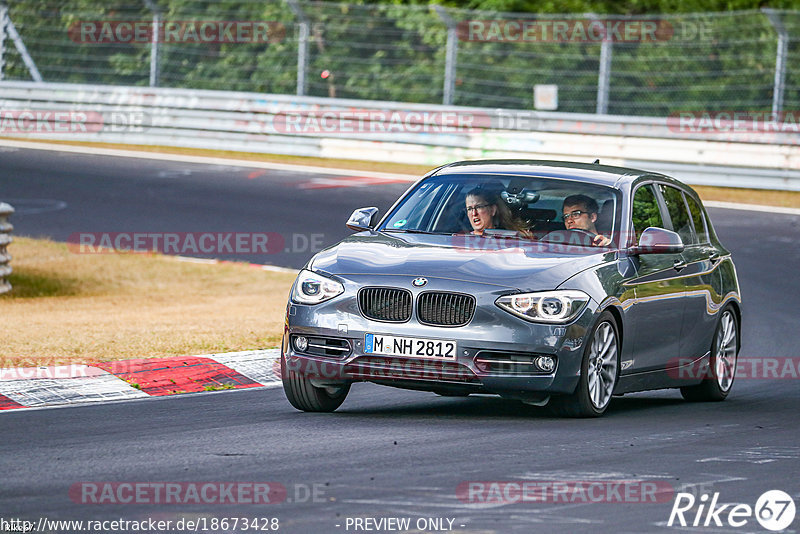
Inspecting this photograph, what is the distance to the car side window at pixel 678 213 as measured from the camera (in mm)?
10656

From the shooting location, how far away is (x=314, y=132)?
92.2ft

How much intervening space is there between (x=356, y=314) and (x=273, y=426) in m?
0.81

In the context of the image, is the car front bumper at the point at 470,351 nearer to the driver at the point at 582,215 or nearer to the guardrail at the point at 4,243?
the driver at the point at 582,215

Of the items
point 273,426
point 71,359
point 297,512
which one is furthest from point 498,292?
point 71,359

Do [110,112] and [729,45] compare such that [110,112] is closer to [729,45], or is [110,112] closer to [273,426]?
[729,45]

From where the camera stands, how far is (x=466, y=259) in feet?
29.1

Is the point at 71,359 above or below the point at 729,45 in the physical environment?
below

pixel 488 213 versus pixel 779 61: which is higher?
pixel 779 61

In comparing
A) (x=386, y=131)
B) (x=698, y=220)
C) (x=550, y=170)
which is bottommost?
(x=386, y=131)

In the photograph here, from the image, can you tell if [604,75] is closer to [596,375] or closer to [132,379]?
[132,379]

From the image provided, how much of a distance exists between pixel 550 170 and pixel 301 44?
18.4 m

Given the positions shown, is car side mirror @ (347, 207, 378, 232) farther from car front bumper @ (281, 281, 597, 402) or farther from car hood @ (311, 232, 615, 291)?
car front bumper @ (281, 281, 597, 402)

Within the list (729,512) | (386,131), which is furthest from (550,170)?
(386,131)

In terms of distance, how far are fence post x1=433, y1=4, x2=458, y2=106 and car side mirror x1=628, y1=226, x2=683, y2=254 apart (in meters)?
17.5
